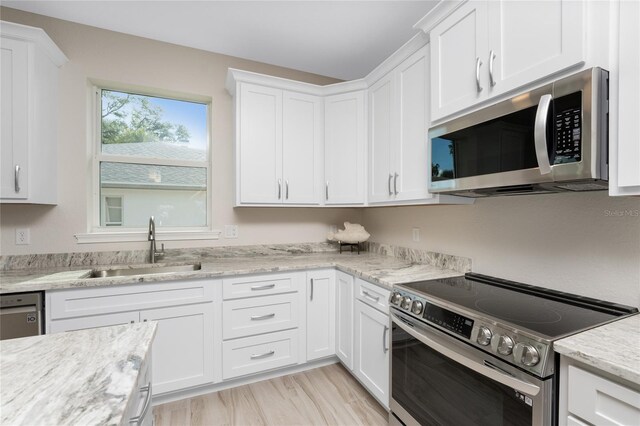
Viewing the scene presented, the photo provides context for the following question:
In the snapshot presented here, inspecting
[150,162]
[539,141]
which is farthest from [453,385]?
[150,162]

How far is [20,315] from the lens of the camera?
5.37 feet

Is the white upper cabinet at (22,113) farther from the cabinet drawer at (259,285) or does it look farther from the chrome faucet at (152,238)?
the cabinet drawer at (259,285)

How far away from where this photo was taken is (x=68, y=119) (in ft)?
7.42

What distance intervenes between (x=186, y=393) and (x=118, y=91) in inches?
97.0

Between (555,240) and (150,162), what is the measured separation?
116 inches

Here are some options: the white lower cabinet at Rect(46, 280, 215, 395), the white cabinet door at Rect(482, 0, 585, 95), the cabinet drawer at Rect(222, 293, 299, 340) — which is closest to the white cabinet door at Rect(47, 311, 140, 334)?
the white lower cabinet at Rect(46, 280, 215, 395)

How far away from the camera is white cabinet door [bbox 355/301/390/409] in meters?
1.80

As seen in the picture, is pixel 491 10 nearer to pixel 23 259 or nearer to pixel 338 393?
pixel 338 393

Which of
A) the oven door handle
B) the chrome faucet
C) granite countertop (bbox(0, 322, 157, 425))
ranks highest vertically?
the chrome faucet

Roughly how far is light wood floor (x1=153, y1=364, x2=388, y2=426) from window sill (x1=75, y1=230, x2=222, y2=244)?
122 cm

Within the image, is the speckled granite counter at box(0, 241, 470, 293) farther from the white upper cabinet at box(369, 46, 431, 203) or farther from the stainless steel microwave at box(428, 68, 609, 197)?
the stainless steel microwave at box(428, 68, 609, 197)

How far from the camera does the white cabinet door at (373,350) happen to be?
1804mm

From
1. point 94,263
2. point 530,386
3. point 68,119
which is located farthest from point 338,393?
point 68,119

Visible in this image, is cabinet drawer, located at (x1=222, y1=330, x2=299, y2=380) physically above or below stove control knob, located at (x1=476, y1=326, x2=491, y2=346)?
below
